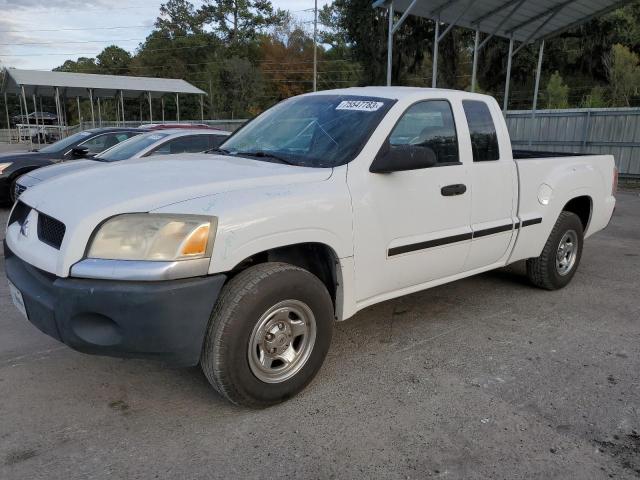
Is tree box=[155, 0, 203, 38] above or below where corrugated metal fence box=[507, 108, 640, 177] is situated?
above

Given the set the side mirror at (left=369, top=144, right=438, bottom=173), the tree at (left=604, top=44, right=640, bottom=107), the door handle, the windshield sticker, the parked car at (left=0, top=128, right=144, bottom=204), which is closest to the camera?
the side mirror at (left=369, top=144, right=438, bottom=173)

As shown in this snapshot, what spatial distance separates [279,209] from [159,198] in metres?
0.61

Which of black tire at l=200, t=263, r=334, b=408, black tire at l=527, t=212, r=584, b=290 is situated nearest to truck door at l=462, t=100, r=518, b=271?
black tire at l=527, t=212, r=584, b=290

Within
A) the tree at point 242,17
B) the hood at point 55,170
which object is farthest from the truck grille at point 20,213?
the tree at point 242,17

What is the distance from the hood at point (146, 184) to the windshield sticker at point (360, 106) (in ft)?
2.35

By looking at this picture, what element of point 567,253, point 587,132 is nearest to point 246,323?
point 567,253

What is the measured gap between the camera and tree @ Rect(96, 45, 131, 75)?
74.6 meters

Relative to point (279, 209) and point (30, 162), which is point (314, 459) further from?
point (30, 162)

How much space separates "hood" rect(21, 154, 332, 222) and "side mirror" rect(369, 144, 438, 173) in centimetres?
35

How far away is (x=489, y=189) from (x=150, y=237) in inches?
107

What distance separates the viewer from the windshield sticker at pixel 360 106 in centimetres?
367

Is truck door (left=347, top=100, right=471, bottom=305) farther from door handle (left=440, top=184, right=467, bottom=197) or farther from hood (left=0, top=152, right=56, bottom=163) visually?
hood (left=0, top=152, right=56, bottom=163)

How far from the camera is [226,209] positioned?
2.70 meters

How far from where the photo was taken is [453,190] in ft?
12.7
